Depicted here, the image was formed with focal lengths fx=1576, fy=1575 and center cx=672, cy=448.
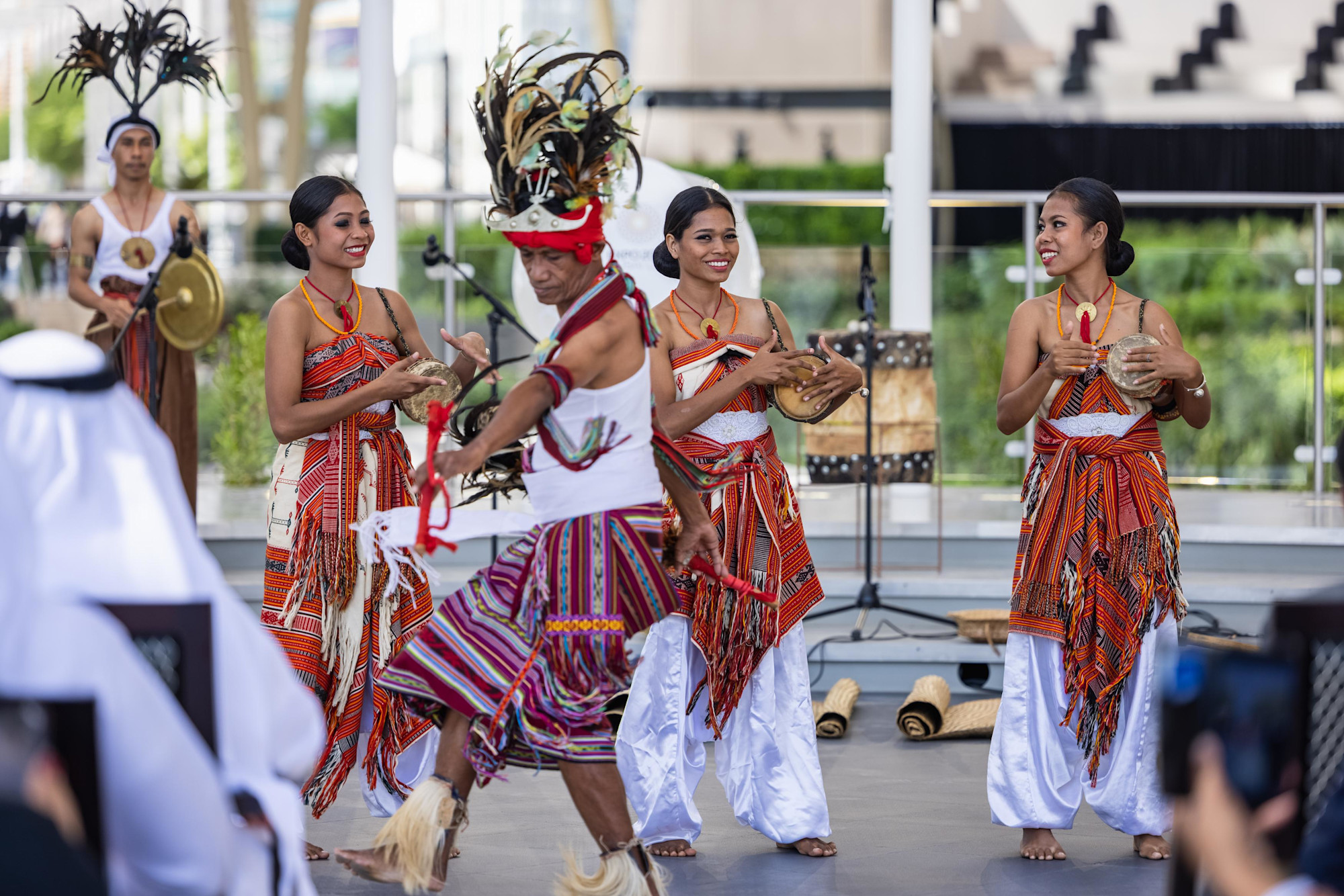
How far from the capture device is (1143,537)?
431 centimetres

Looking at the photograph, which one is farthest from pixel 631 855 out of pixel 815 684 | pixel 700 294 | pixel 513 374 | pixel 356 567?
pixel 513 374

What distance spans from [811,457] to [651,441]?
3.33m

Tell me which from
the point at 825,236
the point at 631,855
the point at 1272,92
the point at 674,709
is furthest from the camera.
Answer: the point at 1272,92

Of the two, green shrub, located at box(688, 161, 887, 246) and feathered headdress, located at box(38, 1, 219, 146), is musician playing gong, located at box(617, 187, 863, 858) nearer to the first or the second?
feathered headdress, located at box(38, 1, 219, 146)

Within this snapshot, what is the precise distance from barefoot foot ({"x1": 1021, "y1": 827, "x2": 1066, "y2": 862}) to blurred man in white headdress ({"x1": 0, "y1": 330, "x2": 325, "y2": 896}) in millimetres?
2640

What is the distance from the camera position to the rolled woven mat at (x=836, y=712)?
5816 millimetres

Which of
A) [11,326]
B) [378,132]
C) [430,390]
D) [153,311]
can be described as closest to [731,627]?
[430,390]

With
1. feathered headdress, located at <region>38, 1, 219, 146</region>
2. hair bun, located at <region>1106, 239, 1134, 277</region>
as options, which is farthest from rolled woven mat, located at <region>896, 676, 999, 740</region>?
feathered headdress, located at <region>38, 1, 219, 146</region>

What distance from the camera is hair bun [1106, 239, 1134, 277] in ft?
14.4

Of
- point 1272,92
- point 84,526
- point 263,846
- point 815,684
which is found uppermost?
point 1272,92

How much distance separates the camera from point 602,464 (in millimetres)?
3549

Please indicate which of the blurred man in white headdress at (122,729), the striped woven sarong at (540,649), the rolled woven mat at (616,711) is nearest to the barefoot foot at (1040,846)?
the striped woven sarong at (540,649)

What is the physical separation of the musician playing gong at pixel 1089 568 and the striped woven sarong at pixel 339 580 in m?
1.71

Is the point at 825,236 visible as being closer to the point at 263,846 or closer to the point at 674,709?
the point at 674,709
